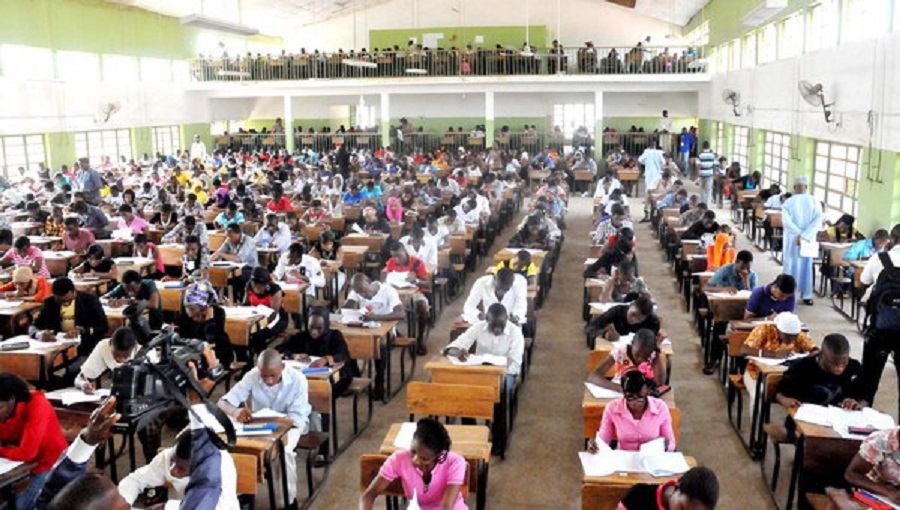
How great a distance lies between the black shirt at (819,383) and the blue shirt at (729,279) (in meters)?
3.21

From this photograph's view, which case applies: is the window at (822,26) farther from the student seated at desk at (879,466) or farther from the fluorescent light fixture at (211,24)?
the fluorescent light fixture at (211,24)

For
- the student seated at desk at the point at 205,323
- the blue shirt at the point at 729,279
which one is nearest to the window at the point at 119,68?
the student seated at desk at the point at 205,323

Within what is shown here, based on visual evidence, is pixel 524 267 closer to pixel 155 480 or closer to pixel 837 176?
pixel 155 480

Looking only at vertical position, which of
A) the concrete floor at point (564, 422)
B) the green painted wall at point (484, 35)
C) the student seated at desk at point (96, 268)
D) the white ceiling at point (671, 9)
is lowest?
the concrete floor at point (564, 422)

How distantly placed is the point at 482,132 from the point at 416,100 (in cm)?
436

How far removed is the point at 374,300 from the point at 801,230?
243 inches

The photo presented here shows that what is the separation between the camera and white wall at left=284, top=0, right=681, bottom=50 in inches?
1266

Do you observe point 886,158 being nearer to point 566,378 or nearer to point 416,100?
point 566,378

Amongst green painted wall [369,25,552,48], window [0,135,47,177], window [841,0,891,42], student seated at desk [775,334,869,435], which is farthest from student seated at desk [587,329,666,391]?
green painted wall [369,25,552,48]

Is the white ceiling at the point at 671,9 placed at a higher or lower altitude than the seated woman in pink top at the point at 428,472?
higher

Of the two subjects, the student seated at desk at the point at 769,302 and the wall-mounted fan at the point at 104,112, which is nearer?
the student seated at desk at the point at 769,302

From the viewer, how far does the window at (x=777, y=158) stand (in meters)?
17.6

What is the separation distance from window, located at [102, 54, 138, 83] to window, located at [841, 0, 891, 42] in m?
20.0

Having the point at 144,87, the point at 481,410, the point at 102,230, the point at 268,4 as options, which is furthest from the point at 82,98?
the point at 481,410
